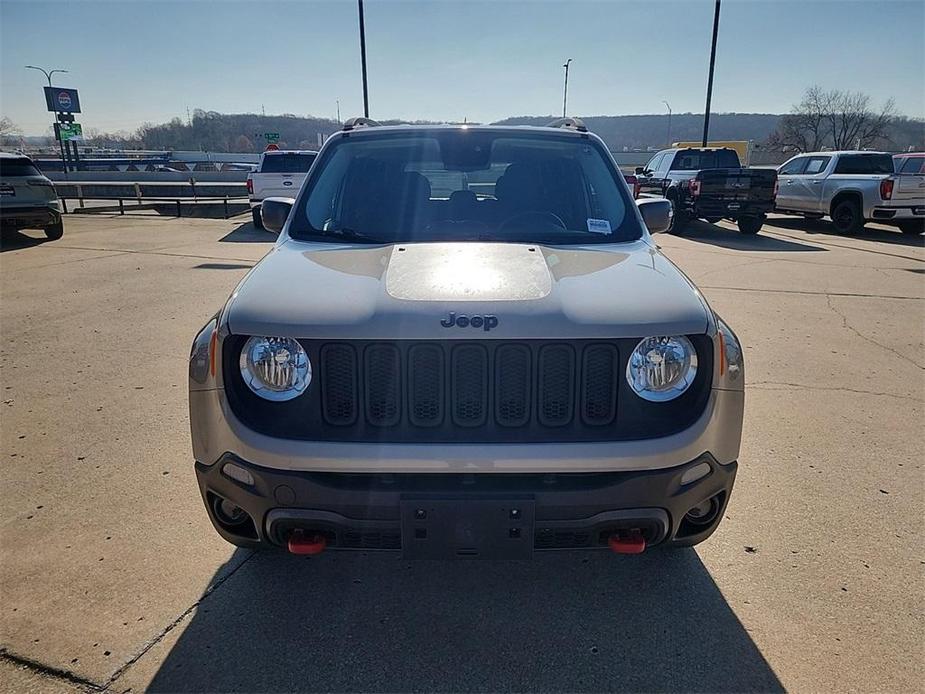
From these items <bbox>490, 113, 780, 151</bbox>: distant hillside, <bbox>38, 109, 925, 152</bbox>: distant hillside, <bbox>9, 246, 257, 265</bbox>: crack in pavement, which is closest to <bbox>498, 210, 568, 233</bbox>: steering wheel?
<bbox>9, 246, 257, 265</bbox>: crack in pavement

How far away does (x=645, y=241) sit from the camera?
3039mm

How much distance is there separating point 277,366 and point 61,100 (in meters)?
72.4

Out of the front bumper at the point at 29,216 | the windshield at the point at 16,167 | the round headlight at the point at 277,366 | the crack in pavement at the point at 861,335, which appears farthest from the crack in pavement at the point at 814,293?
the windshield at the point at 16,167

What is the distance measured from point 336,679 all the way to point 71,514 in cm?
184

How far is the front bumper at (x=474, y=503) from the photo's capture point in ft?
6.56

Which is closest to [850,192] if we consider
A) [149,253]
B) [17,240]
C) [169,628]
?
[149,253]

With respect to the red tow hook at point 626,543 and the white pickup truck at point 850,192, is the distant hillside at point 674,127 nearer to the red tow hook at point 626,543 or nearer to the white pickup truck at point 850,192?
the white pickup truck at point 850,192

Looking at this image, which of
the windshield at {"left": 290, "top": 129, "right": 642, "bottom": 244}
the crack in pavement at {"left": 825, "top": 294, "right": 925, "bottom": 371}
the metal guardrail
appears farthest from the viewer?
the metal guardrail

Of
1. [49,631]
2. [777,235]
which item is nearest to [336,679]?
[49,631]

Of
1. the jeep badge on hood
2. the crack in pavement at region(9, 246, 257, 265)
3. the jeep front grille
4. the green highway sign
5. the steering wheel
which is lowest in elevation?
the crack in pavement at region(9, 246, 257, 265)

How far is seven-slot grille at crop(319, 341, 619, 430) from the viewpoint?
2076 millimetres

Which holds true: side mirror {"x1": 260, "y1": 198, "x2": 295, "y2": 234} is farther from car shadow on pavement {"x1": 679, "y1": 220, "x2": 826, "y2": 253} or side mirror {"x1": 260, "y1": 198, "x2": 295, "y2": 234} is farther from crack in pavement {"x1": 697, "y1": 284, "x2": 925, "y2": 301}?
car shadow on pavement {"x1": 679, "y1": 220, "x2": 826, "y2": 253}

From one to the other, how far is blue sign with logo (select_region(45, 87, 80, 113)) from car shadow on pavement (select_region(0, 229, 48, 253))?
5375cm

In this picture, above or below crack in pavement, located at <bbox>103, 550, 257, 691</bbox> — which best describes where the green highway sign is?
above
